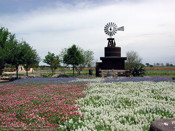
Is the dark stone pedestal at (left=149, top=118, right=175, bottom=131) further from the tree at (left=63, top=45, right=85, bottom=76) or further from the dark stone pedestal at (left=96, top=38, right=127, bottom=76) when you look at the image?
the tree at (left=63, top=45, right=85, bottom=76)

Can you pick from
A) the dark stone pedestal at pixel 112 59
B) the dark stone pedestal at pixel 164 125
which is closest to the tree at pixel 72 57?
the dark stone pedestal at pixel 112 59

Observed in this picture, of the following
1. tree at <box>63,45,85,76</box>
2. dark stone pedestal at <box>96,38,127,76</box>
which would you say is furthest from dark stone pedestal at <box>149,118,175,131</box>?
tree at <box>63,45,85,76</box>

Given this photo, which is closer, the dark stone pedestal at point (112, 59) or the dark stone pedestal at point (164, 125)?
the dark stone pedestal at point (164, 125)

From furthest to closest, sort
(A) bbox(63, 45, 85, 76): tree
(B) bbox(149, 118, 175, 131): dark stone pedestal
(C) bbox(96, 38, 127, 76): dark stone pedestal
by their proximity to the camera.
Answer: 1. (A) bbox(63, 45, 85, 76): tree
2. (C) bbox(96, 38, 127, 76): dark stone pedestal
3. (B) bbox(149, 118, 175, 131): dark stone pedestal

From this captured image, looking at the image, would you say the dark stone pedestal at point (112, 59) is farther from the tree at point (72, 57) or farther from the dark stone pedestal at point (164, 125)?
the dark stone pedestal at point (164, 125)

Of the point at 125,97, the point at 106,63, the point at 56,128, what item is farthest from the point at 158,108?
the point at 106,63

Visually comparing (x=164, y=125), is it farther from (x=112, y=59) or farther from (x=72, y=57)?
(x=72, y=57)

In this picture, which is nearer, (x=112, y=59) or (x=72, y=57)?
(x=112, y=59)

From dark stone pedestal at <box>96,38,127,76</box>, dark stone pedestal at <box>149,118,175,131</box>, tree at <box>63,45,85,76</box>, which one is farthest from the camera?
tree at <box>63,45,85,76</box>

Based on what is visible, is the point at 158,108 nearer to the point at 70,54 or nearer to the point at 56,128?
the point at 56,128

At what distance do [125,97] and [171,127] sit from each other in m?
6.45

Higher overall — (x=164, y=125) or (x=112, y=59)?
(x=112, y=59)

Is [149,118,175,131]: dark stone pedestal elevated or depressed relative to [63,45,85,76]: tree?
depressed

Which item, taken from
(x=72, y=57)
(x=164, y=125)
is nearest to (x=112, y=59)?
(x=72, y=57)
